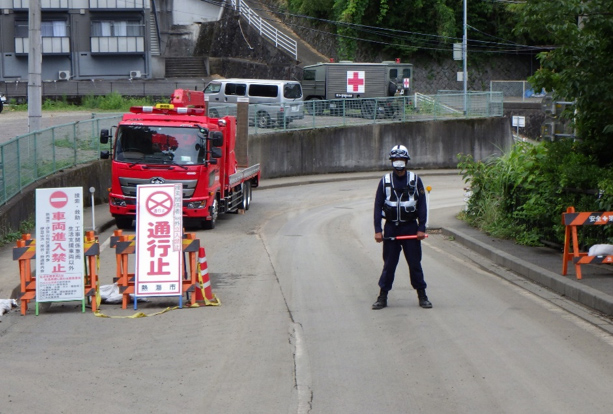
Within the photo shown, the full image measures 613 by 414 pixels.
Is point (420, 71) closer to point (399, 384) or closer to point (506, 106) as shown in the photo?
point (506, 106)

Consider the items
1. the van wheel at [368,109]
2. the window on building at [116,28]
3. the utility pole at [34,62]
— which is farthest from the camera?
the window on building at [116,28]

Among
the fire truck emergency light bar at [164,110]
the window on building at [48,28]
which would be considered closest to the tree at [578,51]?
the fire truck emergency light bar at [164,110]

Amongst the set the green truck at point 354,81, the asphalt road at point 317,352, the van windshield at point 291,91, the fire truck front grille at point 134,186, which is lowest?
the asphalt road at point 317,352

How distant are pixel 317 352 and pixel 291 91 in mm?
29264

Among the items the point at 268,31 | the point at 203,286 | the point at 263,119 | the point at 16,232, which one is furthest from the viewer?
the point at 268,31

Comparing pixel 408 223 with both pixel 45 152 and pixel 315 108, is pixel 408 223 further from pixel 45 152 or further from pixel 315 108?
→ pixel 315 108

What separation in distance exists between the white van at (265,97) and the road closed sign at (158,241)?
73.2 ft

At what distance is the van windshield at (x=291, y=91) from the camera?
3641cm

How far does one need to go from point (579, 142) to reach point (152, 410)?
11188 millimetres

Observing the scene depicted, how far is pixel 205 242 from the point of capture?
680 inches

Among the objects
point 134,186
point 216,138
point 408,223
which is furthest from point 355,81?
point 408,223

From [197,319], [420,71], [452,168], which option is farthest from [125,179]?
[420,71]

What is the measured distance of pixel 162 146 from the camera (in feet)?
62.3

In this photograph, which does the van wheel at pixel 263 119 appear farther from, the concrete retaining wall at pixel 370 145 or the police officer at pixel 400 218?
the police officer at pixel 400 218
